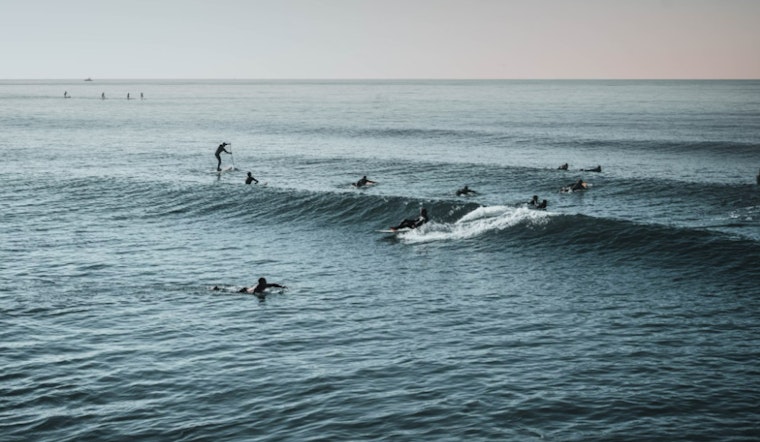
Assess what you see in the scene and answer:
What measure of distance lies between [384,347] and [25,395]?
9.81 metres

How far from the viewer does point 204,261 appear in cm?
3347

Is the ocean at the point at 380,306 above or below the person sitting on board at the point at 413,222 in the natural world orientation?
below

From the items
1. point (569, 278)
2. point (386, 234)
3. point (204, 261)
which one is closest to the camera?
point (569, 278)

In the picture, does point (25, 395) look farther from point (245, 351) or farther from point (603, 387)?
point (603, 387)

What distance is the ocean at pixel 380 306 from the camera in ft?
58.9

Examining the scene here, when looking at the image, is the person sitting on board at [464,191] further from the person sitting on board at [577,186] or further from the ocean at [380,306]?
the person sitting on board at [577,186]

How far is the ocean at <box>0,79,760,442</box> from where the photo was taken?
17953mm

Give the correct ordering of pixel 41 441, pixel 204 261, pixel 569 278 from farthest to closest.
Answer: pixel 204 261 < pixel 569 278 < pixel 41 441

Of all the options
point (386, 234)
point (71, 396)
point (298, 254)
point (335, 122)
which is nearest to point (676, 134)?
point (335, 122)

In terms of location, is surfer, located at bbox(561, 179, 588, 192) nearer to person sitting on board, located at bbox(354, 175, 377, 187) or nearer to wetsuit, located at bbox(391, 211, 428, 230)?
person sitting on board, located at bbox(354, 175, 377, 187)

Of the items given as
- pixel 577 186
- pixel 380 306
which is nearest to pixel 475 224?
pixel 577 186

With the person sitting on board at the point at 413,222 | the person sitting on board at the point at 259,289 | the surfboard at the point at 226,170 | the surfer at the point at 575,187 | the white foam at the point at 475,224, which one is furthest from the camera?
the surfboard at the point at 226,170

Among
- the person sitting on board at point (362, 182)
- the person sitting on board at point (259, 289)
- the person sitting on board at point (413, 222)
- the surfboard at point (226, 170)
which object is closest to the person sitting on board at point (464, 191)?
the person sitting on board at point (362, 182)

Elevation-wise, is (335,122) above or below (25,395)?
above
